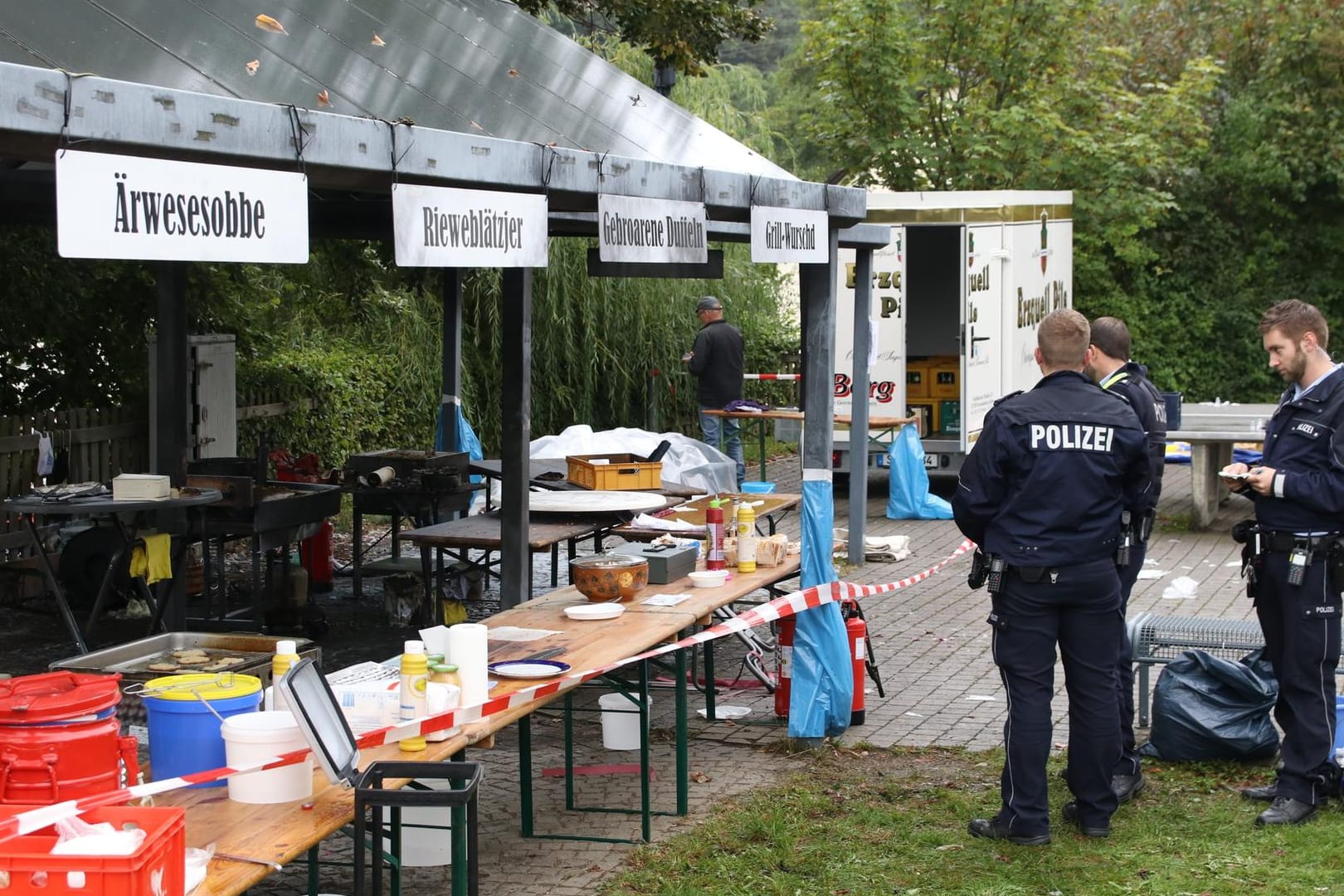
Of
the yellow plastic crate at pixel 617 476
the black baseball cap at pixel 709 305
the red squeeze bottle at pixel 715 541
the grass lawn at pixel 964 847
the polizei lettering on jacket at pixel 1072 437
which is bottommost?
the grass lawn at pixel 964 847

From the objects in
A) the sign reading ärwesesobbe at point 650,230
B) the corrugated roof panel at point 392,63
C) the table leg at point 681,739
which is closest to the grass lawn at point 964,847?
the table leg at point 681,739

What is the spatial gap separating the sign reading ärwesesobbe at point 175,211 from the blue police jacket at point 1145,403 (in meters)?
3.34

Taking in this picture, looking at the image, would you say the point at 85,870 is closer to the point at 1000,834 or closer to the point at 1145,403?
the point at 1000,834

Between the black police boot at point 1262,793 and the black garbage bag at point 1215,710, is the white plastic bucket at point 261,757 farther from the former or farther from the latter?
the black garbage bag at point 1215,710

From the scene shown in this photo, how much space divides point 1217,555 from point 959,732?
20.5 ft

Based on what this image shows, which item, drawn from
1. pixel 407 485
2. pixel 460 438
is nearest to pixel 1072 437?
pixel 407 485

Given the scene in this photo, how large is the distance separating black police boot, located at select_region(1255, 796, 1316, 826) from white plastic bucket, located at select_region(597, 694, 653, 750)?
2560mm

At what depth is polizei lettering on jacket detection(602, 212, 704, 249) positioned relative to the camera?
6.51m

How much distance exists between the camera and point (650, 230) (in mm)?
6797

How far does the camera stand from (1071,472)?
5805 mm

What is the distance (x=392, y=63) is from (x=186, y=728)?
120 inches

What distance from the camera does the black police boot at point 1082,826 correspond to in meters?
6.14

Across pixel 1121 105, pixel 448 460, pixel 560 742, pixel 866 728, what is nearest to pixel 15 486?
pixel 448 460

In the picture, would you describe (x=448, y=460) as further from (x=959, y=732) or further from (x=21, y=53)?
(x=21, y=53)
